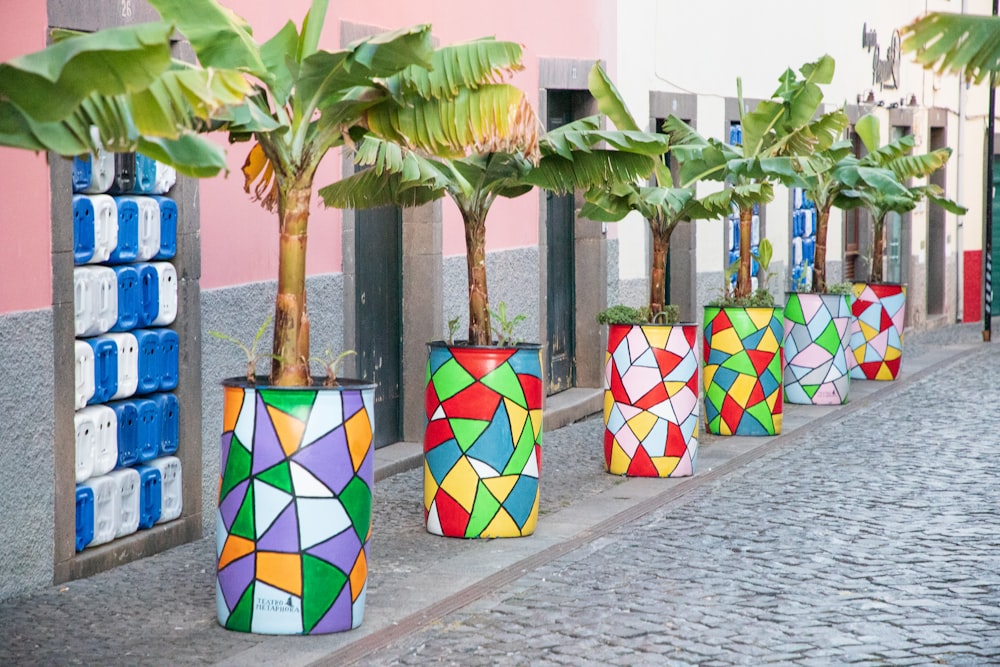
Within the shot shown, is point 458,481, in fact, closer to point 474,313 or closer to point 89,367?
point 474,313

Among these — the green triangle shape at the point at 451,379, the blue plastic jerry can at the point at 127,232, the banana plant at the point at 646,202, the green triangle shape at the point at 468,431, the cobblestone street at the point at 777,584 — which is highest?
the banana plant at the point at 646,202

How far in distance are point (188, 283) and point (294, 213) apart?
237 centimetres

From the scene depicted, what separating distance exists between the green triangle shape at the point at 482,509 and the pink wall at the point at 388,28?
6.70 ft

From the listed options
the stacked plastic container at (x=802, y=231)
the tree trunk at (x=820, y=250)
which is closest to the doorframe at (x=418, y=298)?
the tree trunk at (x=820, y=250)

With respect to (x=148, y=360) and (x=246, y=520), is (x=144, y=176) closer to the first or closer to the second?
(x=148, y=360)

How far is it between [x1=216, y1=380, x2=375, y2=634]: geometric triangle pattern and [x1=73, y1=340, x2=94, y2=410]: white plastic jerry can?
1482 mm

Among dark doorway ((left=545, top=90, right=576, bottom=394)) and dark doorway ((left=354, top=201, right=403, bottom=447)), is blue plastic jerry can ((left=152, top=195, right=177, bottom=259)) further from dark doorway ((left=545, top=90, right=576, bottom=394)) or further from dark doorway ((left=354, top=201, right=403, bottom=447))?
dark doorway ((left=545, top=90, right=576, bottom=394))

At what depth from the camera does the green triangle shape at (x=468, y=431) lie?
9078 millimetres

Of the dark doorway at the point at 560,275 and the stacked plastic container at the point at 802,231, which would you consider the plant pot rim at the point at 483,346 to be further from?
the stacked plastic container at the point at 802,231

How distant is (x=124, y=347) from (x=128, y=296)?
10.8 inches

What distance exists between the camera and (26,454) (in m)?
7.74

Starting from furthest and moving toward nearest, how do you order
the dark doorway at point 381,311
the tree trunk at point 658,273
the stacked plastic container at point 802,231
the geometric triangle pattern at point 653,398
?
the stacked plastic container at point 802,231
the tree trunk at point 658,273
the dark doorway at point 381,311
the geometric triangle pattern at point 653,398

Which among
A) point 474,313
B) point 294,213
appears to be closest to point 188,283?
point 474,313

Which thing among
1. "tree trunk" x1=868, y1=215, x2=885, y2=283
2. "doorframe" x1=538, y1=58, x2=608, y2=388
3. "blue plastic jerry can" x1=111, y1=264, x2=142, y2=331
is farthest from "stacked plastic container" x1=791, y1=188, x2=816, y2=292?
"blue plastic jerry can" x1=111, y1=264, x2=142, y2=331
